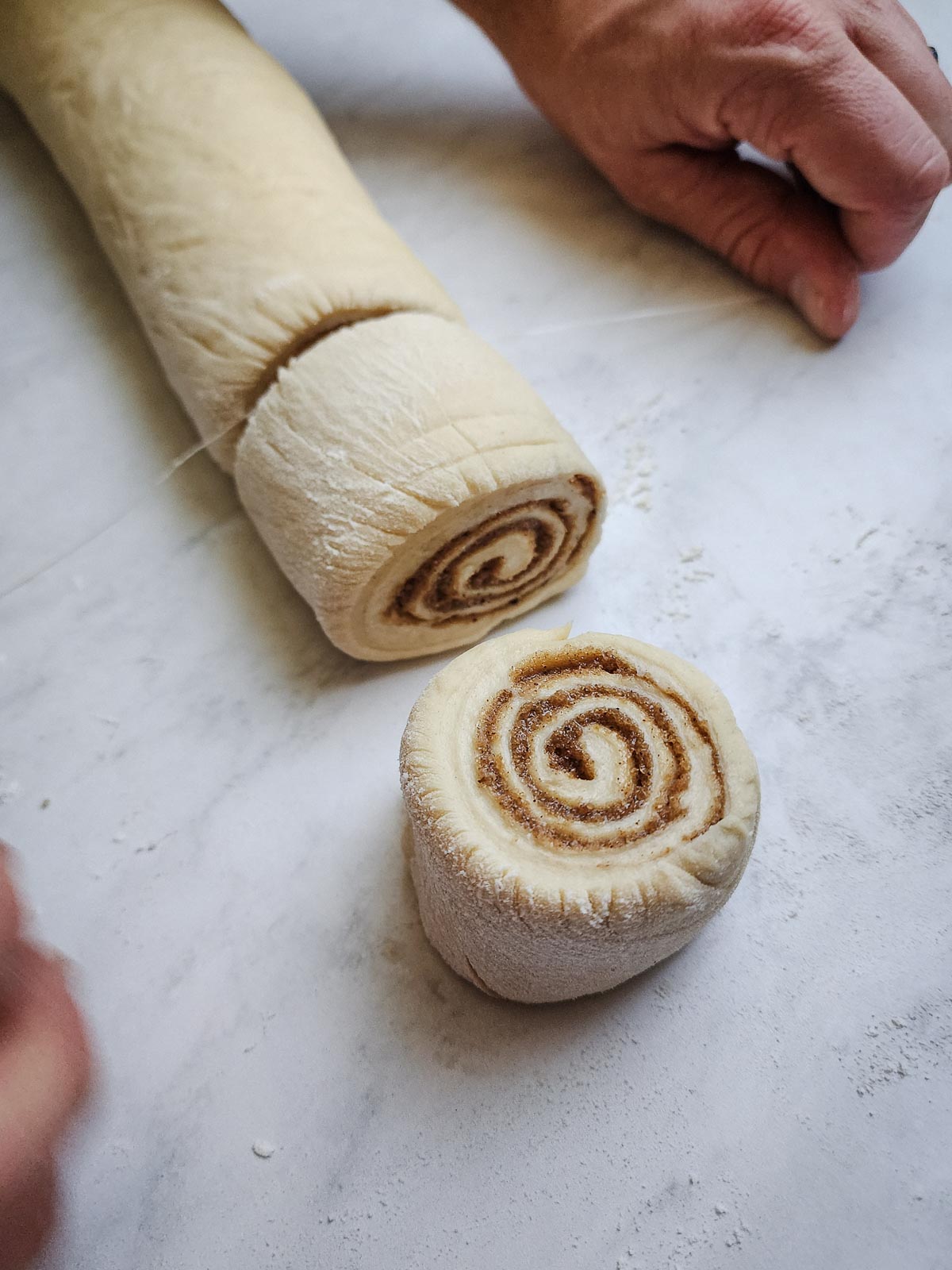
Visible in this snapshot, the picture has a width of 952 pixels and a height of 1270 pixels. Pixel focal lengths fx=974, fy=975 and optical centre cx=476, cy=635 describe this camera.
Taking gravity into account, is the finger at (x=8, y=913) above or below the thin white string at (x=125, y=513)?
above

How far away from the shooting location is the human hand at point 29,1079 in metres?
0.90

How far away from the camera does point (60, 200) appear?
7.25 feet

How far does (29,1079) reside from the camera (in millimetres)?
936

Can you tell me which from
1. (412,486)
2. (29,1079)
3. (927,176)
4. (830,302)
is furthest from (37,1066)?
(927,176)

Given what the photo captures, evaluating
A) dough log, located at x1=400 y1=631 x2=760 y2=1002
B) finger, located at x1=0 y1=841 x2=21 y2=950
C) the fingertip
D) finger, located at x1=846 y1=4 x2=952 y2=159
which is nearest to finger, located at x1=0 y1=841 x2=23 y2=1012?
finger, located at x1=0 y1=841 x2=21 y2=950

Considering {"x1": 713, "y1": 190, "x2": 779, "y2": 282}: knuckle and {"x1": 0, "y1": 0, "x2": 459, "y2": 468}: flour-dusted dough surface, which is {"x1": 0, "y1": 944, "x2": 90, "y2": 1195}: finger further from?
{"x1": 713, "y1": 190, "x2": 779, "y2": 282}: knuckle

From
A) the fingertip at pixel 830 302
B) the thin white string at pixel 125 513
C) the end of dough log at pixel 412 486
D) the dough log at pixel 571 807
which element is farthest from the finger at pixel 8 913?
the fingertip at pixel 830 302

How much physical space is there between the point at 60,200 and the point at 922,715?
210cm

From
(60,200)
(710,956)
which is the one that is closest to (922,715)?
(710,956)

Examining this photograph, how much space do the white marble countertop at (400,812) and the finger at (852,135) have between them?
9.7 inches

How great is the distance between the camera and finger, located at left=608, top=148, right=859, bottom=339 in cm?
188

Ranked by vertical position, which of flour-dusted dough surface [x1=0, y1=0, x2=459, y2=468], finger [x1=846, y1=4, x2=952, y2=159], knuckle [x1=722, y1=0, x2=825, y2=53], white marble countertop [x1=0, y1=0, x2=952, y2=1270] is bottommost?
white marble countertop [x1=0, y1=0, x2=952, y2=1270]

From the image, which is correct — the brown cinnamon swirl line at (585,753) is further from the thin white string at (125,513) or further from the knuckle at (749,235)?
the knuckle at (749,235)

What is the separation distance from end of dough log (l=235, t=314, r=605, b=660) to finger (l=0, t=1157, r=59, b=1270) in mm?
828
